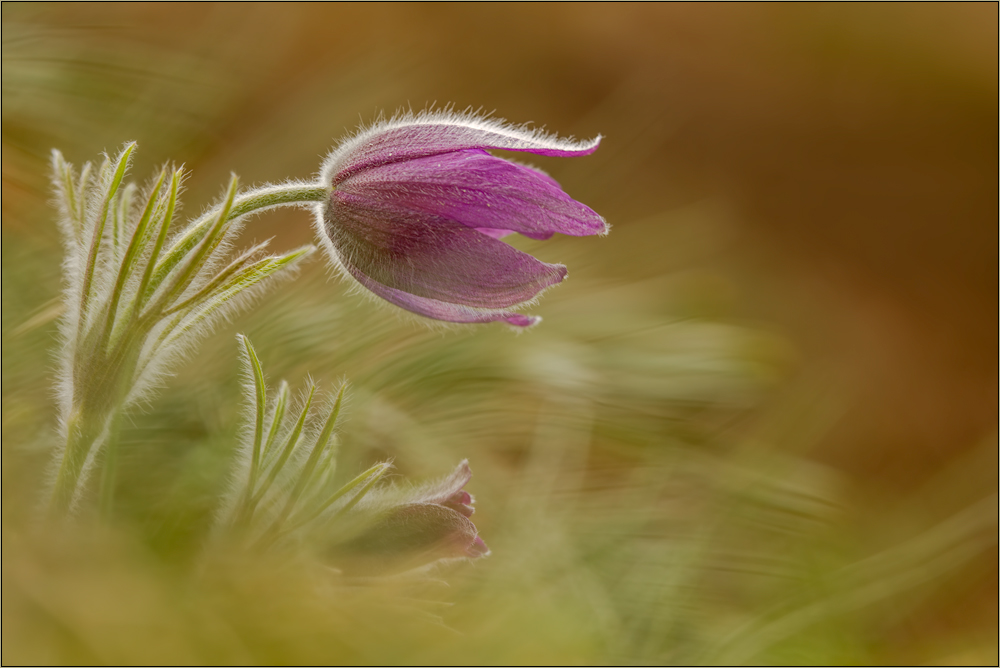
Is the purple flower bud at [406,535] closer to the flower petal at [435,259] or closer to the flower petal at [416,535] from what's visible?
the flower petal at [416,535]

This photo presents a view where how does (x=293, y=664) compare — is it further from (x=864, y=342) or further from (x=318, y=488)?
(x=864, y=342)

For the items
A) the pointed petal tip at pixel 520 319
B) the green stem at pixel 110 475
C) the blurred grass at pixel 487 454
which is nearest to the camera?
the blurred grass at pixel 487 454

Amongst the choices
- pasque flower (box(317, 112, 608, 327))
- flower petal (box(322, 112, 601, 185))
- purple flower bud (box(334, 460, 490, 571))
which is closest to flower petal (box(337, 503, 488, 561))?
purple flower bud (box(334, 460, 490, 571))

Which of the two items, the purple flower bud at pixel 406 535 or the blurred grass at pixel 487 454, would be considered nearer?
the blurred grass at pixel 487 454

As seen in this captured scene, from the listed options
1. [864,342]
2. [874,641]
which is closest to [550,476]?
[874,641]

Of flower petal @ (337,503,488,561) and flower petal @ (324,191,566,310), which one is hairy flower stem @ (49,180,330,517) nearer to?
flower petal @ (324,191,566,310)

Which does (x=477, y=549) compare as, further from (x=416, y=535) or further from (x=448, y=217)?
(x=448, y=217)

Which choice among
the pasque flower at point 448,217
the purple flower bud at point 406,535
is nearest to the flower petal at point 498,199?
the pasque flower at point 448,217
